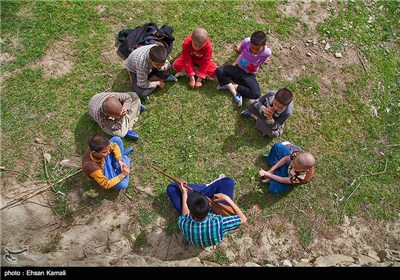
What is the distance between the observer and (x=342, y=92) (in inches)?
254

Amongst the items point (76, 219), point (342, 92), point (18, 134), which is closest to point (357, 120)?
point (342, 92)

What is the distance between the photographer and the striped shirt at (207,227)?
449 centimetres

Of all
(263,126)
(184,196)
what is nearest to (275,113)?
(263,126)

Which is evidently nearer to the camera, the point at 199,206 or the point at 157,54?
the point at 199,206

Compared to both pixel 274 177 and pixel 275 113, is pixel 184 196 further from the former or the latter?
pixel 275 113

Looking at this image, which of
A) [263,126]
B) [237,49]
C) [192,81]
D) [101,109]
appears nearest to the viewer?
[101,109]

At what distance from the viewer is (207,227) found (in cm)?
449

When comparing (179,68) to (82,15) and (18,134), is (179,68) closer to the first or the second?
(82,15)

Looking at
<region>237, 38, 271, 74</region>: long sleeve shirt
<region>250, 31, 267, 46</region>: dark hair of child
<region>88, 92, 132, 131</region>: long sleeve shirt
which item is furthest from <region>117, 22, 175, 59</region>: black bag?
<region>250, 31, 267, 46</region>: dark hair of child

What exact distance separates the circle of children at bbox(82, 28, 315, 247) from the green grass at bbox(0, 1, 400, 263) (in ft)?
0.75

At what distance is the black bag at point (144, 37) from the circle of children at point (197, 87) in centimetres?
42

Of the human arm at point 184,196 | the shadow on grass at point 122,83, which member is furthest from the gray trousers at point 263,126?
the shadow on grass at point 122,83

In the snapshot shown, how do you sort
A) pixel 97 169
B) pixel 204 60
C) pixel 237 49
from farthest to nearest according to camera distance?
pixel 237 49 → pixel 204 60 → pixel 97 169

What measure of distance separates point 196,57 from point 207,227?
298 cm
